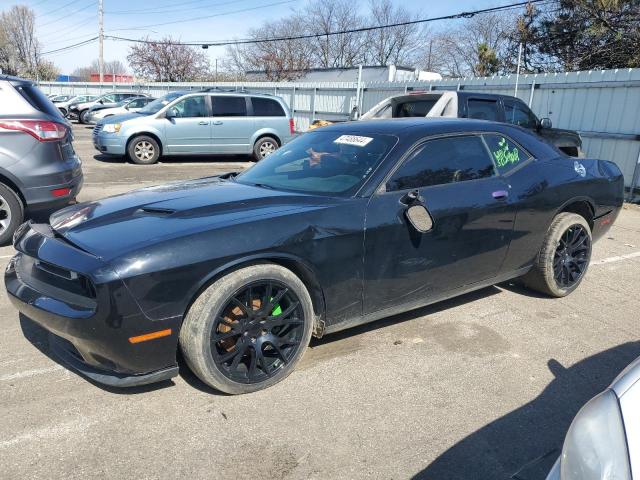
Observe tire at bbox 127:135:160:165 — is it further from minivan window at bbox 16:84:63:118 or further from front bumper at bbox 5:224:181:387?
front bumper at bbox 5:224:181:387

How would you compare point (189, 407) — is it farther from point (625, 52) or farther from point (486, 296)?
point (625, 52)

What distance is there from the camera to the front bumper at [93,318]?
2586 millimetres

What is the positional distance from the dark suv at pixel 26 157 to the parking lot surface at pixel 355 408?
1.87 meters

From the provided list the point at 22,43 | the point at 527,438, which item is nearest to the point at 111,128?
the point at 527,438

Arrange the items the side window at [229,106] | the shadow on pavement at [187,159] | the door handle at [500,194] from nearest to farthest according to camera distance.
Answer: the door handle at [500,194], the side window at [229,106], the shadow on pavement at [187,159]

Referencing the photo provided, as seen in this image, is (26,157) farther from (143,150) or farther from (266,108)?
(266,108)

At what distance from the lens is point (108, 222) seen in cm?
310

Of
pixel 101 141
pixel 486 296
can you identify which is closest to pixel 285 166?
pixel 486 296

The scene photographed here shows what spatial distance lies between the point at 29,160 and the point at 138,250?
151 inches

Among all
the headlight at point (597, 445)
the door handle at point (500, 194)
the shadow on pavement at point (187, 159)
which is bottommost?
the shadow on pavement at point (187, 159)

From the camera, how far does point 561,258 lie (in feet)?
15.2

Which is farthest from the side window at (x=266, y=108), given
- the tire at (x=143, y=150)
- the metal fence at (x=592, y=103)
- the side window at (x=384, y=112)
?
the side window at (x=384, y=112)

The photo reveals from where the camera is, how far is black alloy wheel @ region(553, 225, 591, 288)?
4609 mm

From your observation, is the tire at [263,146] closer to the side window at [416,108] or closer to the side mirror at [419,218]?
the side window at [416,108]
